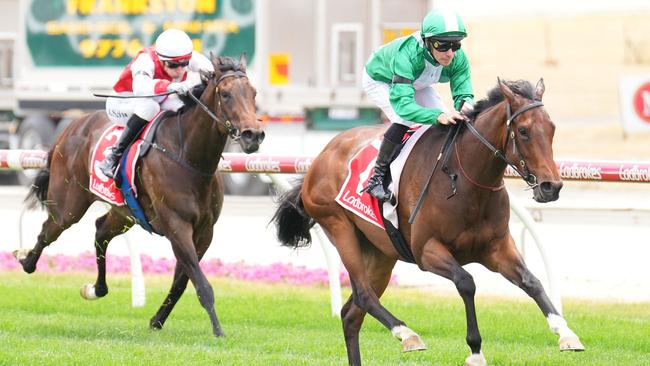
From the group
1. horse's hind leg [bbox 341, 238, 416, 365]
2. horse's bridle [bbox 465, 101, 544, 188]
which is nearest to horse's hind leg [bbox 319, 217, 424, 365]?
horse's hind leg [bbox 341, 238, 416, 365]

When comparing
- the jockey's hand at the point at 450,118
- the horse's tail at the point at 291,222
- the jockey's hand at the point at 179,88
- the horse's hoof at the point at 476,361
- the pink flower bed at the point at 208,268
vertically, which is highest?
the jockey's hand at the point at 450,118

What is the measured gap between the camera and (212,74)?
27.2 ft

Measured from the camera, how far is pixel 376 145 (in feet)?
24.0

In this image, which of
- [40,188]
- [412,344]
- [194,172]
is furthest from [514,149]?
[40,188]

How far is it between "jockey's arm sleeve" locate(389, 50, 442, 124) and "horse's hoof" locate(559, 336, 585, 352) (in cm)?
142

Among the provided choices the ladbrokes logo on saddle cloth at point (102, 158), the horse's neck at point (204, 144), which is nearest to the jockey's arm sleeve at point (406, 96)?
the horse's neck at point (204, 144)

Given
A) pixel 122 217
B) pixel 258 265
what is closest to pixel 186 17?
pixel 258 265

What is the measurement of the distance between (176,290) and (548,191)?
334cm

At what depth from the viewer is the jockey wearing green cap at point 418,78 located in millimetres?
6637

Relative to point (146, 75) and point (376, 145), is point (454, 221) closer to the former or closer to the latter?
point (376, 145)

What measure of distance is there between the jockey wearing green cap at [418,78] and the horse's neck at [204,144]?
4.63ft

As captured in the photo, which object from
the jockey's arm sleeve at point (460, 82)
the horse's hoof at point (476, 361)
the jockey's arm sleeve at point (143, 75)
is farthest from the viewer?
the jockey's arm sleeve at point (143, 75)

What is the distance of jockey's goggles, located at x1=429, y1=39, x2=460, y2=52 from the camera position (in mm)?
6652

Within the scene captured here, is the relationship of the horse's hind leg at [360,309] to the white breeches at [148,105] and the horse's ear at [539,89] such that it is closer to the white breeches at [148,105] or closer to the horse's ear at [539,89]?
the horse's ear at [539,89]
